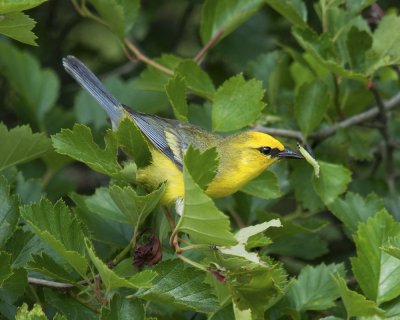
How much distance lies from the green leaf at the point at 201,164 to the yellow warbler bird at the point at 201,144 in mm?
730

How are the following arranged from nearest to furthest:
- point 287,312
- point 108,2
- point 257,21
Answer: point 287,312
point 108,2
point 257,21

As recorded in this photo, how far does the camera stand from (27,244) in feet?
7.29

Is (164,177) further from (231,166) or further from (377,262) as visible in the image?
(377,262)

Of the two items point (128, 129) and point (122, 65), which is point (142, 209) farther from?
point (122, 65)

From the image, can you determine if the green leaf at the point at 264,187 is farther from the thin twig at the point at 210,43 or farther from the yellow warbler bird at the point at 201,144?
the thin twig at the point at 210,43

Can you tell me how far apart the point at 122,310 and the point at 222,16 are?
5.00 feet

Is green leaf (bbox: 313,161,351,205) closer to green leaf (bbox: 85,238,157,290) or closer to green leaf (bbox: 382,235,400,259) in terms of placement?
green leaf (bbox: 382,235,400,259)

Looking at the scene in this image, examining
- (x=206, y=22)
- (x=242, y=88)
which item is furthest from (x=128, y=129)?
(x=206, y=22)

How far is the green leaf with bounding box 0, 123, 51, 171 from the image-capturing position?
2361mm

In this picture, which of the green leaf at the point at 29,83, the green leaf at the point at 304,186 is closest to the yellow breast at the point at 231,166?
the green leaf at the point at 304,186

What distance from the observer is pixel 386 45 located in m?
2.87

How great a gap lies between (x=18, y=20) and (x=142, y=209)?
59 cm

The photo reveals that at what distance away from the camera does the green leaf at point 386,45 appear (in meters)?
2.84

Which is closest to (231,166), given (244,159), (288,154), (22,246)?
(244,159)
